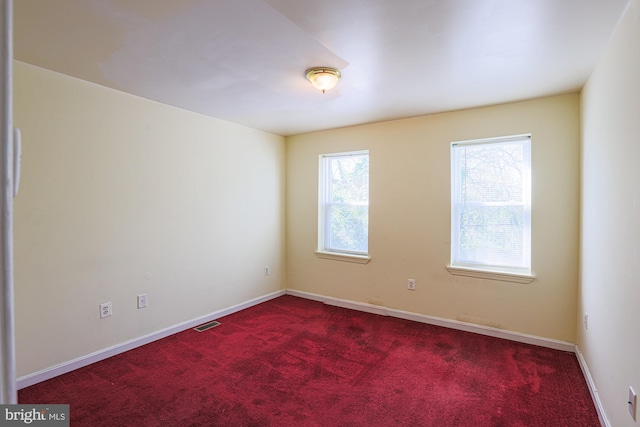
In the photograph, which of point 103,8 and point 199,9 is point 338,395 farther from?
point 103,8

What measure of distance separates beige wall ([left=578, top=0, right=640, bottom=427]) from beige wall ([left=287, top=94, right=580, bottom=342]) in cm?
44

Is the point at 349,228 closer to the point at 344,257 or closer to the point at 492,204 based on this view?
the point at 344,257

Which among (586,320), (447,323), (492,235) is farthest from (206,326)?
(586,320)

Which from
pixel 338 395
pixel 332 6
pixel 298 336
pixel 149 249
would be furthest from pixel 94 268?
pixel 332 6

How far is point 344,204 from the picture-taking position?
440 centimetres

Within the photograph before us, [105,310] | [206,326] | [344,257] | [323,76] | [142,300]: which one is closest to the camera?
[323,76]

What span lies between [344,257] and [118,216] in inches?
101

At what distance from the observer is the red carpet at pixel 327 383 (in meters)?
Answer: 2.09

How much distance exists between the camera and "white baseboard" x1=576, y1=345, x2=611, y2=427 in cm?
198

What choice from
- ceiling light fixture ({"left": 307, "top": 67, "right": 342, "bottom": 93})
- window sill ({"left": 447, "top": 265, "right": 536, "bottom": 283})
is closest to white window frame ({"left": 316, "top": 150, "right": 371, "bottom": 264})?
window sill ({"left": 447, "top": 265, "right": 536, "bottom": 283})

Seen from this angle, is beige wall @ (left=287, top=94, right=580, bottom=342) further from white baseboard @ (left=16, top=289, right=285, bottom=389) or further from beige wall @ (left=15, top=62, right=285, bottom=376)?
white baseboard @ (left=16, top=289, right=285, bottom=389)

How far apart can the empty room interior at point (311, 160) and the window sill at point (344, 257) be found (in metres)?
0.03

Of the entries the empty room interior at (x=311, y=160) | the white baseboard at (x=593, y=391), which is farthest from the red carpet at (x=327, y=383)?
the empty room interior at (x=311, y=160)

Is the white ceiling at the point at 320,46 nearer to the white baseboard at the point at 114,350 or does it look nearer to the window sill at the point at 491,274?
the window sill at the point at 491,274
